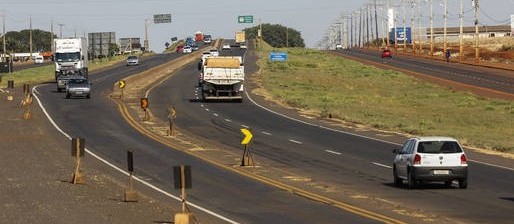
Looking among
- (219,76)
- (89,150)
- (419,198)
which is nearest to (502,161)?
(419,198)

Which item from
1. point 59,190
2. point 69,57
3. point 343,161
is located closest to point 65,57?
point 69,57

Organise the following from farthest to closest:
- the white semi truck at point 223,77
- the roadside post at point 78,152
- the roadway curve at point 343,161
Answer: the white semi truck at point 223,77 < the roadside post at point 78,152 < the roadway curve at point 343,161

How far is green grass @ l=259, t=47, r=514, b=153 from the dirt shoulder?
18303 mm

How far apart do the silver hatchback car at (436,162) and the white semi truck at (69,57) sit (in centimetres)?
5958

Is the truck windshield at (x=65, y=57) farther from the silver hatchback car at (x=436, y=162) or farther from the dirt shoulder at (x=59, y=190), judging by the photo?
the silver hatchback car at (x=436, y=162)

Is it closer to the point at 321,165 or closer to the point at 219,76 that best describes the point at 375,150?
the point at 321,165

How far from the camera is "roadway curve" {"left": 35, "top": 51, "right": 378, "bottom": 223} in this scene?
979 inches

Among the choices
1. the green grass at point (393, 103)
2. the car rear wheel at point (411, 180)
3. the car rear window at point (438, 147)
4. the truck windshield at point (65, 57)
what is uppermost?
the truck windshield at point (65, 57)

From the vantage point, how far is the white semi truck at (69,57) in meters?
88.1

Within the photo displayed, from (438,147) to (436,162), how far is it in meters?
0.66

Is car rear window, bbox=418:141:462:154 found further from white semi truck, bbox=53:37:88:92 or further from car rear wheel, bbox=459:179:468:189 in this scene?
white semi truck, bbox=53:37:88:92

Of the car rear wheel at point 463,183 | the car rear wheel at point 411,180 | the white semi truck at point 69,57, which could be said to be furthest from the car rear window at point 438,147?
A: the white semi truck at point 69,57

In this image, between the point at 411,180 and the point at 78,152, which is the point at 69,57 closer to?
the point at 78,152

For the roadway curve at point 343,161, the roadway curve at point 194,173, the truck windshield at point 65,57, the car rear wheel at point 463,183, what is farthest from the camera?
the truck windshield at point 65,57
